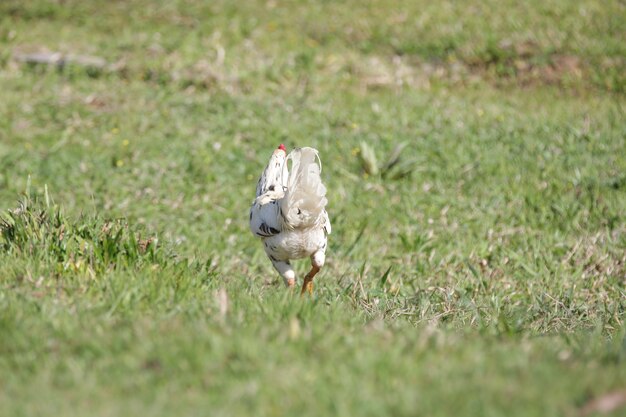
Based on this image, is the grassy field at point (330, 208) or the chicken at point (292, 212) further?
the chicken at point (292, 212)

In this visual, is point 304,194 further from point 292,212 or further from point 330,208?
point 330,208

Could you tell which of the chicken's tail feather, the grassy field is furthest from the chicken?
the grassy field

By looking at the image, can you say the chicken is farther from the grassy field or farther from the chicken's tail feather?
the grassy field

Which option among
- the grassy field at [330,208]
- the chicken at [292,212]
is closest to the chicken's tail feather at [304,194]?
the chicken at [292,212]

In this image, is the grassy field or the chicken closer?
the grassy field

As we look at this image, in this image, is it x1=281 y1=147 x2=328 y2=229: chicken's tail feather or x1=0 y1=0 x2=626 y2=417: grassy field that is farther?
x1=281 y1=147 x2=328 y2=229: chicken's tail feather

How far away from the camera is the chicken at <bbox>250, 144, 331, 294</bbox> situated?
5.41 meters

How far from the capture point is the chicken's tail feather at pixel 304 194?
Result: 5.38m

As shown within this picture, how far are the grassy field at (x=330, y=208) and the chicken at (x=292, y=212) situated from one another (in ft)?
1.04

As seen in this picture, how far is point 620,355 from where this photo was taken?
3652 mm

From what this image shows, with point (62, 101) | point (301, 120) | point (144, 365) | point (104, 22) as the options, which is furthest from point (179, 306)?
point (104, 22)

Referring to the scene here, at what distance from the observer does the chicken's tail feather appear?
5383 millimetres

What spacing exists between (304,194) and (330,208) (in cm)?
329

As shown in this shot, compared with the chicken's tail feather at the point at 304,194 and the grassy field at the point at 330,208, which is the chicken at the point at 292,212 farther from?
the grassy field at the point at 330,208
